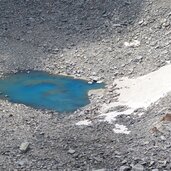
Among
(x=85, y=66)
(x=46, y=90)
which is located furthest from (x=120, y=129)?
(x=85, y=66)

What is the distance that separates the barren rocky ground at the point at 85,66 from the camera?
9438 millimetres

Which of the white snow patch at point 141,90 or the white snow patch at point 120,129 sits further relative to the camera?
the white snow patch at point 141,90

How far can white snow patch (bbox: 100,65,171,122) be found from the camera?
498 inches

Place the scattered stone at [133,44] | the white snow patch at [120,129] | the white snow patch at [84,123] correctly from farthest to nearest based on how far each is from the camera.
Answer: the scattered stone at [133,44]
the white snow patch at [84,123]
the white snow patch at [120,129]

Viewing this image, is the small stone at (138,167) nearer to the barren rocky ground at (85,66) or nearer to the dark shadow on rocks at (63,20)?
the barren rocky ground at (85,66)

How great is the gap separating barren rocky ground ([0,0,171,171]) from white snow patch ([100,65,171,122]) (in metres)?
0.28

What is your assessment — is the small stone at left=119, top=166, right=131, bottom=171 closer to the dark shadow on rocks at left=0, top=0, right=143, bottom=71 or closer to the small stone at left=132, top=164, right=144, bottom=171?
the small stone at left=132, top=164, right=144, bottom=171

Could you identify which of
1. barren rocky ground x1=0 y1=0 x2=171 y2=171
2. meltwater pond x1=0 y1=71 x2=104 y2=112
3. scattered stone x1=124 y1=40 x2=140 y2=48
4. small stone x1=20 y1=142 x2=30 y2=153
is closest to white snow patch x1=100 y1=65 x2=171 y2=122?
barren rocky ground x1=0 y1=0 x2=171 y2=171

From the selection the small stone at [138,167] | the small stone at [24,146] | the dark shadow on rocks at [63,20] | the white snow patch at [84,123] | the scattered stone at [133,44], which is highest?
the dark shadow on rocks at [63,20]

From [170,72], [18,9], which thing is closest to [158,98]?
[170,72]

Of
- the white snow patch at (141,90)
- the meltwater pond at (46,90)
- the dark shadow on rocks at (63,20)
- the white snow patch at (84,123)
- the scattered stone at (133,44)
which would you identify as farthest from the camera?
the dark shadow on rocks at (63,20)

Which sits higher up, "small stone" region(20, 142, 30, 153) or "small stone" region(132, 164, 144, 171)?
"small stone" region(20, 142, 30, 153)

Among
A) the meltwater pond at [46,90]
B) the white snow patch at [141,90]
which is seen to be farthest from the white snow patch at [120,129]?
the meltwater pond at [46,90]

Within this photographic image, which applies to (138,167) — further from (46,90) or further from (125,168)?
(46,90)
